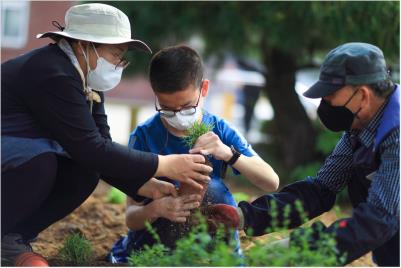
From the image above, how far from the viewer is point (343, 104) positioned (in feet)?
9.89

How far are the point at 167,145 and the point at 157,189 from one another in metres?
0.32

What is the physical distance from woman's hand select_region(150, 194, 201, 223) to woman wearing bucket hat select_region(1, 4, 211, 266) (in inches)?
2.6

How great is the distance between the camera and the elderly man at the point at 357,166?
9.11 feet

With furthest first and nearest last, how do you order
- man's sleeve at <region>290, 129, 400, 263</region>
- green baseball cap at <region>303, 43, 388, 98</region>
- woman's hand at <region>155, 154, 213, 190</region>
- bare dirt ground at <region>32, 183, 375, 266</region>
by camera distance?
bare dirt ground at <region>32, 183, 375, 266</region>
woman's hand at <region>155, 154, 213, 190</region>
green baseball cap at <region>303, 43, 388, 98</region>
man's sleeve at <region>290, 129, 400, 263</region>

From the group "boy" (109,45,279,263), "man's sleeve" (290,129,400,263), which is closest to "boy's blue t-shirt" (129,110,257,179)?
"boy" (109,45,279,263)

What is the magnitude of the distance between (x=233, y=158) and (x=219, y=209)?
0.25 meters

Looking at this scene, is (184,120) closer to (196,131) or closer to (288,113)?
(196,131)

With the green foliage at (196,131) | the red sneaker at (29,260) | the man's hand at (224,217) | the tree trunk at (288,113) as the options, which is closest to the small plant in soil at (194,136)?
the green foliage at (196,131)

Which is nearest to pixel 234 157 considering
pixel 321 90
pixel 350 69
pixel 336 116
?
pixel 336 116

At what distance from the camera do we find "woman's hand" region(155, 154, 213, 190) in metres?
3.25

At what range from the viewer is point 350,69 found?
2898 millimetres

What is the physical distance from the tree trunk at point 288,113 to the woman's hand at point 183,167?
546 centimetres

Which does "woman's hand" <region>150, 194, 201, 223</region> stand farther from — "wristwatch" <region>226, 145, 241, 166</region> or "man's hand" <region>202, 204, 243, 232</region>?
"wristwatch" <region>226, 145, 241, 166</region>

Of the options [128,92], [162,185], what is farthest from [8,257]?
[128,92]
